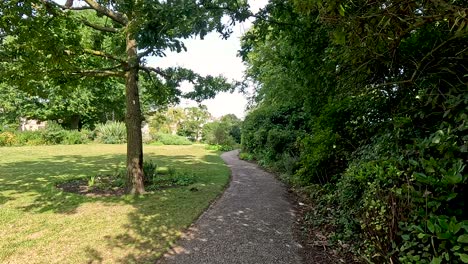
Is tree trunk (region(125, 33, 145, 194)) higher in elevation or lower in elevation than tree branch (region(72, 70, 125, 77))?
lower

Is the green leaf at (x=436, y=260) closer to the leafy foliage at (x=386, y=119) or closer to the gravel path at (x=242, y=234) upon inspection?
the leafy foliage at (x=386, y=119)

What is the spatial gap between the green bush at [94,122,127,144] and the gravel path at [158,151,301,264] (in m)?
18.1

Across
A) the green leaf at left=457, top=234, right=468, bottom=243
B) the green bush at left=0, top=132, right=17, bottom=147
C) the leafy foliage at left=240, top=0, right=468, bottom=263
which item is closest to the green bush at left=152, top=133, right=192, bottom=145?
the green bush at left=0, top=132, right=17, bottom=147

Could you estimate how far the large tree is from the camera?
11.2 feet

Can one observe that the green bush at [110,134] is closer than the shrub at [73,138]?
No

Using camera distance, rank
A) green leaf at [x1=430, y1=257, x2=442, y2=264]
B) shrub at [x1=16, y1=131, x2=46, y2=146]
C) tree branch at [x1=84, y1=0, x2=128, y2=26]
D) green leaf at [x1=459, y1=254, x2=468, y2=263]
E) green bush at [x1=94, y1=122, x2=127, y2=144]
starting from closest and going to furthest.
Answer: green leaf at [x1=459, y1=254, x2=468, y2=263]
green leaf at [x1=430, y1=257, x2=442, y2=264]
tree branch at [x1=84, y1=0, x2=128, y2=26]
shrub at [x1=16, y1=131, x2=46, y2=146]
green bush at [x1=94, y1=122, x2=127, y2=144]

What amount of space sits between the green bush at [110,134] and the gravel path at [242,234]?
18096mm

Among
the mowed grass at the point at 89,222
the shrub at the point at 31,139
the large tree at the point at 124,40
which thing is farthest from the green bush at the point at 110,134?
the large tree at the point at 124,40

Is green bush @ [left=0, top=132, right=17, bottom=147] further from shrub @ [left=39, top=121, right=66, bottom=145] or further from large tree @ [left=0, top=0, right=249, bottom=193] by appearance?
large tree @ [left=0, top=0, right=249, bottom=193]

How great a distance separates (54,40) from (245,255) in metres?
5.13

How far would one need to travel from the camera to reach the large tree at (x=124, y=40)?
3.41m

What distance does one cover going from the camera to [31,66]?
563 cm

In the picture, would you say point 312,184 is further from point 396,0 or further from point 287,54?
point 396,0

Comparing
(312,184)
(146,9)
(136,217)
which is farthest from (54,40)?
(312,184)
